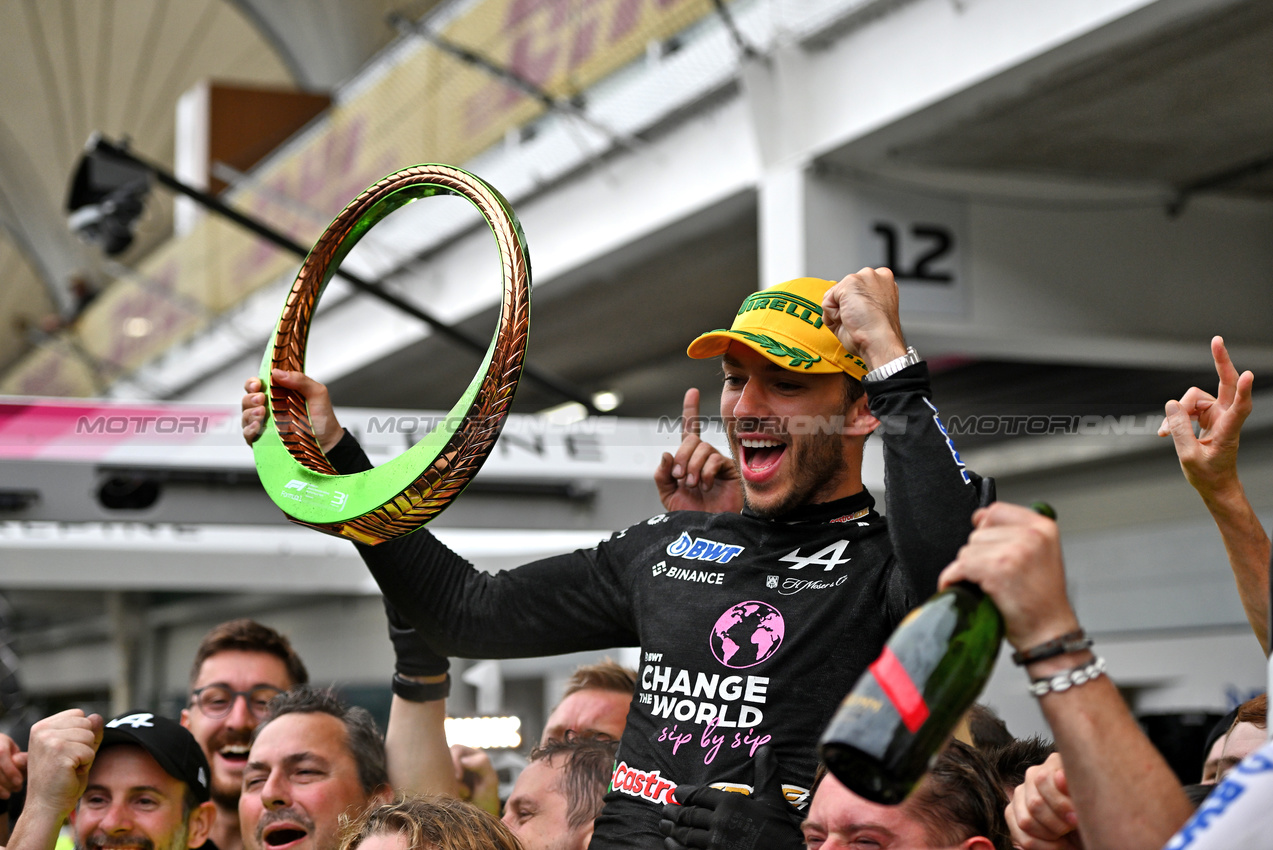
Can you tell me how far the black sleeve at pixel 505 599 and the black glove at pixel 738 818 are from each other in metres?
0.44

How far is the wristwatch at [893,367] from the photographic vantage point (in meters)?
1.54

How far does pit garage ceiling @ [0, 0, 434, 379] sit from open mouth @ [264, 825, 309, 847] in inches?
507

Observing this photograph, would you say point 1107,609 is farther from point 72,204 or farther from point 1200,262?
point 72,204

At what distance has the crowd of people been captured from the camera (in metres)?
1.15

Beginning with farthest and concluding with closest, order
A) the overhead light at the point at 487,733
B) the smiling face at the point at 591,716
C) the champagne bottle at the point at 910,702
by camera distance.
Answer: the overhead light at the point at 487,733, the smiling face at the point at 591,716, the champagne bottle at the point at 910,702

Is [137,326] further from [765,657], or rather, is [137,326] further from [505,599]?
[765,657]

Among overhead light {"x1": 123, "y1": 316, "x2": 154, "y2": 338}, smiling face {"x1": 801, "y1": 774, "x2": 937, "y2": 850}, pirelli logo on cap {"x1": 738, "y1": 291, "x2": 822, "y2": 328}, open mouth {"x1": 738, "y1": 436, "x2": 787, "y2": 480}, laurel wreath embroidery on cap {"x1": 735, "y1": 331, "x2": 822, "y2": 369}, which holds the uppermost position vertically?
overhead light {"x1": 123, "y1": 316, "x2": 154, "y2": 338}

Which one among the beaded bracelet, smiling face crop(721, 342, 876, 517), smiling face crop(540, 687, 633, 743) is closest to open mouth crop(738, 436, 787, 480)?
smiling face crop(721, 342, 876, 517)

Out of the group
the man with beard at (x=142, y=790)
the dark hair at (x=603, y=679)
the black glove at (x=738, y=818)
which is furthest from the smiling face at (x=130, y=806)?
the black glove at (x=738, y=818)

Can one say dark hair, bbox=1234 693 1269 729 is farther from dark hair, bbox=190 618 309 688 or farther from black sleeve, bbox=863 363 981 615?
dark hair, bbox=190 618 309 688

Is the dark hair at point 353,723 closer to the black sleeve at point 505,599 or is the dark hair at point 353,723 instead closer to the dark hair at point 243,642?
the dark hair at point 243,642

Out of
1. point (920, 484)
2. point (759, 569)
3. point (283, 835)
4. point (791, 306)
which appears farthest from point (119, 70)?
point (920, 484)

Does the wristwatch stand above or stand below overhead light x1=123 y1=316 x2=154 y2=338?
below

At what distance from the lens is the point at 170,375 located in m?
12.6
